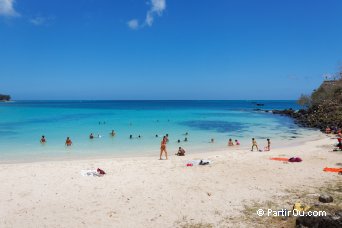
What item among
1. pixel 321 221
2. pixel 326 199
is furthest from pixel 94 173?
pixel 321 221

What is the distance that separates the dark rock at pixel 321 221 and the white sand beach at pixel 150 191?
161cm

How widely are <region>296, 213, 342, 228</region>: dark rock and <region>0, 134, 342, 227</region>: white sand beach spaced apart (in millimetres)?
1609

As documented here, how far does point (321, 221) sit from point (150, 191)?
6239mm

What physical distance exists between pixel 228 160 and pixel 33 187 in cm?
1057

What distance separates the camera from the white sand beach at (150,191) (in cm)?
903

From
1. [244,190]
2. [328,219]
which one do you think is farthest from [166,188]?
[328,219]

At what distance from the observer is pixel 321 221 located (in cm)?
712

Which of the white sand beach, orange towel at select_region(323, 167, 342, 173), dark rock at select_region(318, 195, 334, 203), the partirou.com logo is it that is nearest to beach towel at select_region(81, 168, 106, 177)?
the white sand beach

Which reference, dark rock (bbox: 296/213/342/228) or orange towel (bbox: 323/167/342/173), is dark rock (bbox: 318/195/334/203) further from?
orange towel (bbox: 323/167/342/173)

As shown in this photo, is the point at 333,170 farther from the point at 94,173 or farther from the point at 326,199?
the point at 94,173

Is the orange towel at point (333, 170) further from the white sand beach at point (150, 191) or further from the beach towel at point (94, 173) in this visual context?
the beach towel at point (94, 173)

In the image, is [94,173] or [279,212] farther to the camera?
[94,173]

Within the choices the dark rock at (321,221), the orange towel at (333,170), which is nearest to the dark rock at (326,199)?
the dark rock at (321,221)

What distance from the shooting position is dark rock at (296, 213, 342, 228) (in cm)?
693
